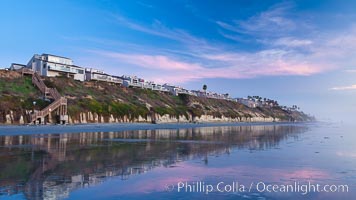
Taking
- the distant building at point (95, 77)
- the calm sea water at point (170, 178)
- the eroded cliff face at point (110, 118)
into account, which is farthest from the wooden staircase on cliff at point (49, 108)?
the calm sea water at point (170, 178)

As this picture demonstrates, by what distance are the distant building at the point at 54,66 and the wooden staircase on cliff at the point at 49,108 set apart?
16616 mm

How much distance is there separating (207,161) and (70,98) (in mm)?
59338

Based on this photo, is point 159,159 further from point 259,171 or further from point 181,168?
point 259,171

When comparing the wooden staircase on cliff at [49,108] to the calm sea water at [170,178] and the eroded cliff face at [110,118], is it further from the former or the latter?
the calm sea water at [170,178]

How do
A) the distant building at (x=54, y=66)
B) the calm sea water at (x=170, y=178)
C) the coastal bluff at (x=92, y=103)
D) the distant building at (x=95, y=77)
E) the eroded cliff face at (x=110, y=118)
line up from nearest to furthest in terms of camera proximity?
the calm sea water at (x=170, y=178) → the eroded cliff face at (x=110, y=118) → the coastal bluff at (x=92, y=103) → the distant building at (x=54, y=66) → the distant building at (x=95, y=77)

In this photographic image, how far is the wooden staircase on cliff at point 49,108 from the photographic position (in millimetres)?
56938

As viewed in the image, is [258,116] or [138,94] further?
[258,116]

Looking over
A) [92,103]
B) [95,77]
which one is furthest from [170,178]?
[95,77]

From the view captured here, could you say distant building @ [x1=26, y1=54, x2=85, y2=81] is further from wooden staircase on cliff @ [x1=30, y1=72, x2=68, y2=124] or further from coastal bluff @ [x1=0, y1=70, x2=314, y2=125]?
wooden staircase on cliff @ [x1=30, y1=72, x2=68, y2=124]

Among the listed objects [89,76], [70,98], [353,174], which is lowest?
[353,174]

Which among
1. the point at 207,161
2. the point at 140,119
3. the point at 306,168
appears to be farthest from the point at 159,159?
the point at 140,119

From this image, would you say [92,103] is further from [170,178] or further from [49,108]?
[170,178]

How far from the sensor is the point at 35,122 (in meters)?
56.2

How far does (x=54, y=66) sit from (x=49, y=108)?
3441 centimetres
